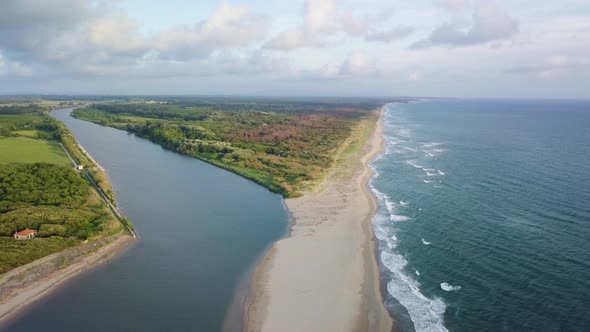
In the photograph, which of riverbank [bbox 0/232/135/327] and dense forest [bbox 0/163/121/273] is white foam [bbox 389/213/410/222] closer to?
riverbank [bbox 0/232/135/327]

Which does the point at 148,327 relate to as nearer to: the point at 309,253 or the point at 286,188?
the point at 309,253

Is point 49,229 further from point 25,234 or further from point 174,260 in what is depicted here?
point 174,260

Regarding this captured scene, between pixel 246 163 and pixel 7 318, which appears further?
pixel 246 163

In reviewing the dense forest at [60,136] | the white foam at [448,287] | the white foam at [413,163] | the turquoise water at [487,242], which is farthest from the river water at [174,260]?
the white foam at [413,163]

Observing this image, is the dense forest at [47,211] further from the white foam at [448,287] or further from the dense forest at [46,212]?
the white foam at [448,287]

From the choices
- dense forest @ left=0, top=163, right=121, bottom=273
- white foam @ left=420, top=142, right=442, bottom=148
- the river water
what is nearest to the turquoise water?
the river water

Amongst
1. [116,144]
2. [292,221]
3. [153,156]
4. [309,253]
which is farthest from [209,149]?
[309,253]

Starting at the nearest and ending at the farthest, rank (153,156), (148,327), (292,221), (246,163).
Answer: (148,327), (292,221), (246,163), (153,156)
